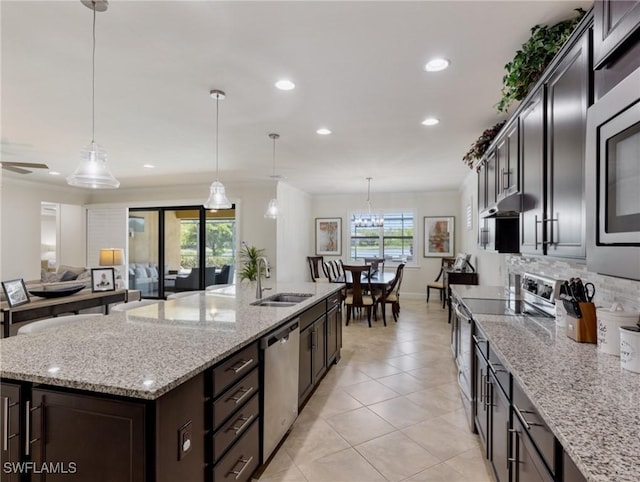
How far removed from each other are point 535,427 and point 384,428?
162 cm

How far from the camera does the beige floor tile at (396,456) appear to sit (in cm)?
209

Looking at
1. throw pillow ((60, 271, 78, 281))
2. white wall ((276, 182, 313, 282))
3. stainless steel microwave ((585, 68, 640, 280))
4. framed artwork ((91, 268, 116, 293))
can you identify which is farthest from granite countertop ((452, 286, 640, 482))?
throw pillow ((60, 271, 78, 281))

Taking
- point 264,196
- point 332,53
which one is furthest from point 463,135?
point 264,196

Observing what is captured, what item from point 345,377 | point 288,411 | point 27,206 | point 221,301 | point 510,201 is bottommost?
point 345,377

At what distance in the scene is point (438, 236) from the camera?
8211 millimetres

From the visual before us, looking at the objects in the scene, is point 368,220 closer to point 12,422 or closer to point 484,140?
point 484,140

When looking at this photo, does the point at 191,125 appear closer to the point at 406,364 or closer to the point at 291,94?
the point at 291,94

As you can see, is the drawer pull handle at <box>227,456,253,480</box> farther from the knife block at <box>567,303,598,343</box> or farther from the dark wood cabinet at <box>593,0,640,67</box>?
the dark wood cabinet at <box>593,0,640,67</box>

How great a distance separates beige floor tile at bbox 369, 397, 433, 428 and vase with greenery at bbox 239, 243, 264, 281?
3.96 meters

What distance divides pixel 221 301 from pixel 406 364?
7.33ft

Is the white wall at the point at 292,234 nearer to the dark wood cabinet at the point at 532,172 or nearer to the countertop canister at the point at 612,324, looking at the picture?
the dark wood cabinet at the point at 532,172

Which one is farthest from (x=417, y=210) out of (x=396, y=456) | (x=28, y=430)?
(x=28, y=430)

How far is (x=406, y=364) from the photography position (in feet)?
12.7

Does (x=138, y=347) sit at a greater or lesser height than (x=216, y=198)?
lesser
